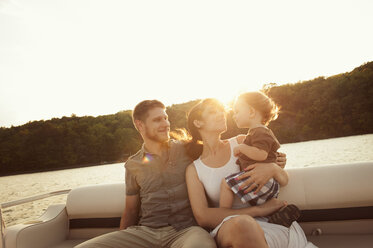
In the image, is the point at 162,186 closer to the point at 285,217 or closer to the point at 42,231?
the point at 285,217

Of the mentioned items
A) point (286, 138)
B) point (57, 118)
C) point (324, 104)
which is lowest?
point (286, 138)

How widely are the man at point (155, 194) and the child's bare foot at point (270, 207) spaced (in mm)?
402

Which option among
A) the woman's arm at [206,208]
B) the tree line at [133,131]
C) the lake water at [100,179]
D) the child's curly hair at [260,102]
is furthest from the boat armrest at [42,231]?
the tree line at [133,131]

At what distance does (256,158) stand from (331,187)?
68cm

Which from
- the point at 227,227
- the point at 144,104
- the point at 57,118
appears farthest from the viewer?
the point at 57,118

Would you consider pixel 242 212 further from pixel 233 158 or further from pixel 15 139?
pixel 15 139

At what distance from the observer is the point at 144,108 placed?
8.14ft

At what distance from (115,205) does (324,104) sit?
4525cm

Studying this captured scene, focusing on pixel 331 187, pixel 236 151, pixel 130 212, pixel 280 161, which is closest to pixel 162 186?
pixel 130 212

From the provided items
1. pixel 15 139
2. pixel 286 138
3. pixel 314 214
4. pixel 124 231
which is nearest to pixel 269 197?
pixel 314 214

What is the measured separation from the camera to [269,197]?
192 centimetres

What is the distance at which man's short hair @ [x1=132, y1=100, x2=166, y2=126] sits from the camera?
2469mm

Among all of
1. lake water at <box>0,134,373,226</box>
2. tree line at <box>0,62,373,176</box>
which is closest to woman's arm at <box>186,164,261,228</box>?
lake water at <box>0,134,373,226</box>

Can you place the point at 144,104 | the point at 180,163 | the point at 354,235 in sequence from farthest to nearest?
the point at 144,104 < the point at 180,163 < the point at 354,235
